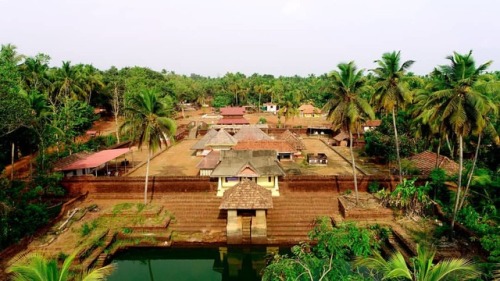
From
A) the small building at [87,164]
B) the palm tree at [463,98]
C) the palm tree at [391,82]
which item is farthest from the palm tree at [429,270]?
the small building at [87,164]

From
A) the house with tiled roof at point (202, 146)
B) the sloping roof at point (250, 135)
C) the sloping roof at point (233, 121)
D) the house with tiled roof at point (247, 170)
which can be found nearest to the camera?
the house with tiled roof at point (247, 170)

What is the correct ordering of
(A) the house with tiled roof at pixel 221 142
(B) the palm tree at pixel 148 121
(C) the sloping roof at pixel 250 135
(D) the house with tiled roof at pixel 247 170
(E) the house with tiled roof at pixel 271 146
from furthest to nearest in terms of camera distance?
1. (C) the sloping roof at pixel 250 135
2. (A) the house with tiled roof at pixel 221 142
3. (E) the house with tiled roof at pixel 271 146
4. (D) the house with tiled roof at pixel 247 170
5. (B) the palm tree at pixel 148 121

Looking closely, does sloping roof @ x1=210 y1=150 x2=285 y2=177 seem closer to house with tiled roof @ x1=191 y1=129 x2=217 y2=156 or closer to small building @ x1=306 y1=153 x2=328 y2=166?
small building @ x1=306 y1=153 x2=328 y2=166

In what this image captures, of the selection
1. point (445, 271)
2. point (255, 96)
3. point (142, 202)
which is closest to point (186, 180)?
point (142, 202)

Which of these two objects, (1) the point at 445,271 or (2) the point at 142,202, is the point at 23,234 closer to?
(2) the point at 142,202

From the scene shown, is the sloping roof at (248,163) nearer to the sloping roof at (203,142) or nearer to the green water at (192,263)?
the green water at (192,263)

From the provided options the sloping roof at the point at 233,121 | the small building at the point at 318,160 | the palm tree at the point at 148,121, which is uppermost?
the palm tree at the point at 148,121

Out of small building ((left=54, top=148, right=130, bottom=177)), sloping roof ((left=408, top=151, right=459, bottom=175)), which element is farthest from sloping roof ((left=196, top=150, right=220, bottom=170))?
sloping roof ((left=408, top=151, right=459, bottom=175))
